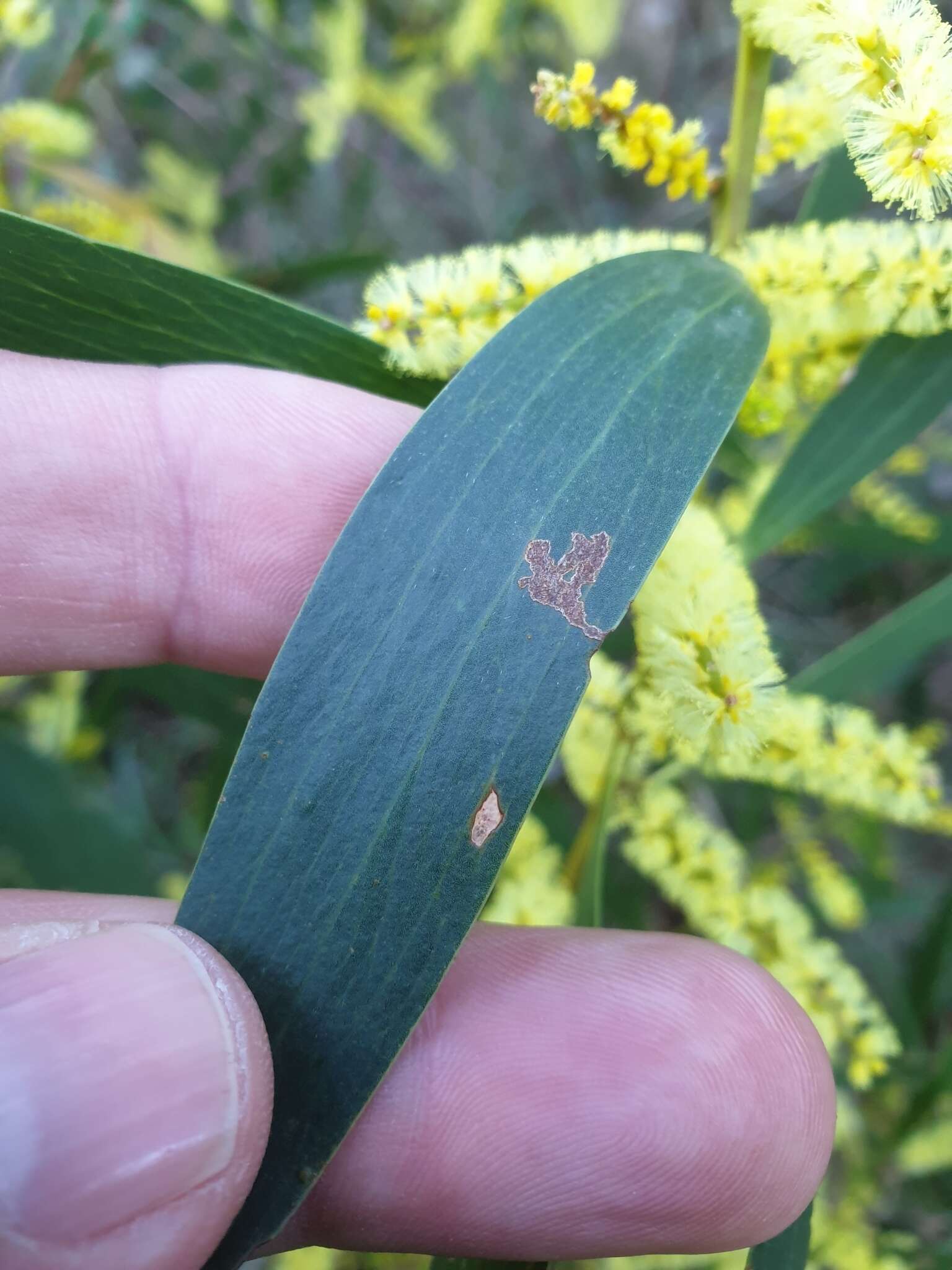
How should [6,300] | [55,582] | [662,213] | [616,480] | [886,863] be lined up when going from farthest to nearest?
1. [662,213]
2. [886,863]
3. [55,582]
4. [6,300]
5. [616,480]

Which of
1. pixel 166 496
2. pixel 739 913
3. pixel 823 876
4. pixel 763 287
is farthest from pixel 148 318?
pixel 823 876

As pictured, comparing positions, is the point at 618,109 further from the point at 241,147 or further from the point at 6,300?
the point at 241,147

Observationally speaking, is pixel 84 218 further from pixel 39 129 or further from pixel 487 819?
pixel 487 819

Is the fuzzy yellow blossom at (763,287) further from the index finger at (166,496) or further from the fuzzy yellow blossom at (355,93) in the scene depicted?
the fuzzy yellow blossom at (355,93)

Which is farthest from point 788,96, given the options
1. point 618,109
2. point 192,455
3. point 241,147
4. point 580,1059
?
point 241,147

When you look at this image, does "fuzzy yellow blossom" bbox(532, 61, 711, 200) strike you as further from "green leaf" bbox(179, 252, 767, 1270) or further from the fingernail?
the fingernail


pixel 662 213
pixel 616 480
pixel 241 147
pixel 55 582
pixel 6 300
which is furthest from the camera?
pixel 662 213
